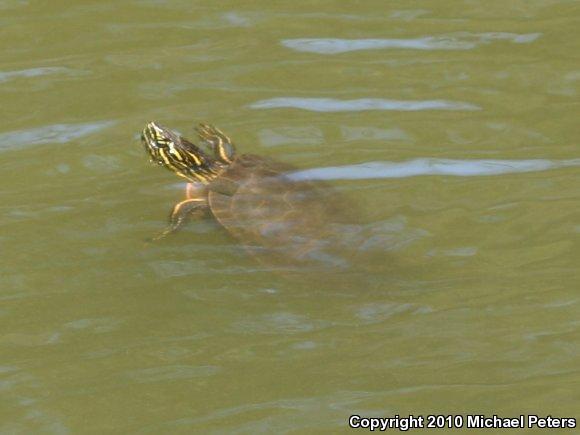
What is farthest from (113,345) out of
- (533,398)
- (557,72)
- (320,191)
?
(557,72)

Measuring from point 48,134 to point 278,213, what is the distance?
1474 mm

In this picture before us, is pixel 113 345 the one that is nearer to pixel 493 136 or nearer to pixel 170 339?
pixel 170 339

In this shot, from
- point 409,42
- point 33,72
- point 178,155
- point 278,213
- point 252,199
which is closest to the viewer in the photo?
point 278,213

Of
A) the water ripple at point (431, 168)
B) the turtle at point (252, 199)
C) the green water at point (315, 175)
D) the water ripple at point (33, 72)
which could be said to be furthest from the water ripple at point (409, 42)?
the water ripple at point (33, 72)

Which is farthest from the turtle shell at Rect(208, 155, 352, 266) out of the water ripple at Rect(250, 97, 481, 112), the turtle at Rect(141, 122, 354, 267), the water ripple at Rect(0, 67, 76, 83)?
the water ripple at Rect(0, 67, 76, 83)

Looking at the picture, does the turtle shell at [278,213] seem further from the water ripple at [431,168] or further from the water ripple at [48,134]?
the water ripple at [48,134]

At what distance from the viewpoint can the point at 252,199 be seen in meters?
5.04

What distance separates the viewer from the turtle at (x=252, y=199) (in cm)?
472

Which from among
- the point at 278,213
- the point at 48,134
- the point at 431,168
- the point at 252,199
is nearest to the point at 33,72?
the point at 48,134

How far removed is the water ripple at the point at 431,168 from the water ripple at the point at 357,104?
51cm

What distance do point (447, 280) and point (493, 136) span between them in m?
1.26

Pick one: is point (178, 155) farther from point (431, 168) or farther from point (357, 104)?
point (431, 168)

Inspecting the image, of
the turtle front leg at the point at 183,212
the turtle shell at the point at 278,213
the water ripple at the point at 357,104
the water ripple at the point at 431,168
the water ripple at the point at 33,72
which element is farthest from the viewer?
the water ripple at the point at 33,72

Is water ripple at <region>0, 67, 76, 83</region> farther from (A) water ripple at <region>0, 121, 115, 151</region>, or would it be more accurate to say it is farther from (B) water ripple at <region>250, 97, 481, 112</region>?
(B) water ripple at <region>250, 97, 481, 112</region>
